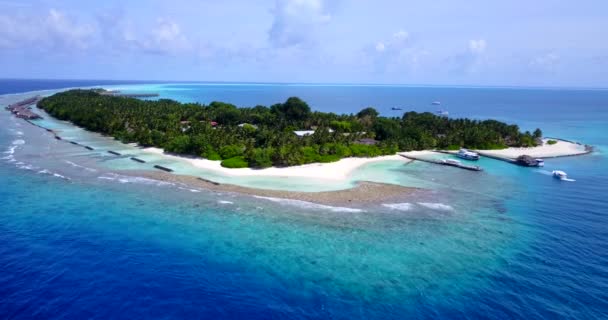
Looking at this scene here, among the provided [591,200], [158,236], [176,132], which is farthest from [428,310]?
[176,132]

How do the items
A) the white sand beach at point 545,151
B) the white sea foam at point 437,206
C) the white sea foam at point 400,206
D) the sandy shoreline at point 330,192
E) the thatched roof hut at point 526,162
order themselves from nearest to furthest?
the white sea foam at point 400,206 → the white sea foam at point 437,206 → the sandy shoreline at point 330,192 → the thatched roof hut at point 526,162 → the white sand beach at point 545,151

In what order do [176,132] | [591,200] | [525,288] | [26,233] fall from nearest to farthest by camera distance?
[525,288]
[26,233]
[591,200]
[176,132]

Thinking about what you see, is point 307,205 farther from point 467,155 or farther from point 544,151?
point 544,151

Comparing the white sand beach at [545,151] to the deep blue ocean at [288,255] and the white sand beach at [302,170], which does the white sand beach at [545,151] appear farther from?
the white sand beach at [302,170]

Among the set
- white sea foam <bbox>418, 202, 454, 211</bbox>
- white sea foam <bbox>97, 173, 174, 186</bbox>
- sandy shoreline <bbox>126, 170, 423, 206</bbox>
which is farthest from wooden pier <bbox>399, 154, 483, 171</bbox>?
white sea foam <bbox>97, 173, 174, 186</bbox>

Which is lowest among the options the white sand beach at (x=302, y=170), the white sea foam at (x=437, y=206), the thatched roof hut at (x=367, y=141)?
the white sea foam at (x=437, y=206)

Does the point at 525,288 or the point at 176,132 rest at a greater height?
the point at 176,132

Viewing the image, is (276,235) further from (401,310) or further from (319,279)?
(401,310)

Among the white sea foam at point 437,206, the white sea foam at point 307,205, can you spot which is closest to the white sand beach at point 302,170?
the white sea foam at point 307,205

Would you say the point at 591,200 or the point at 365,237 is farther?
the point at 591,200
